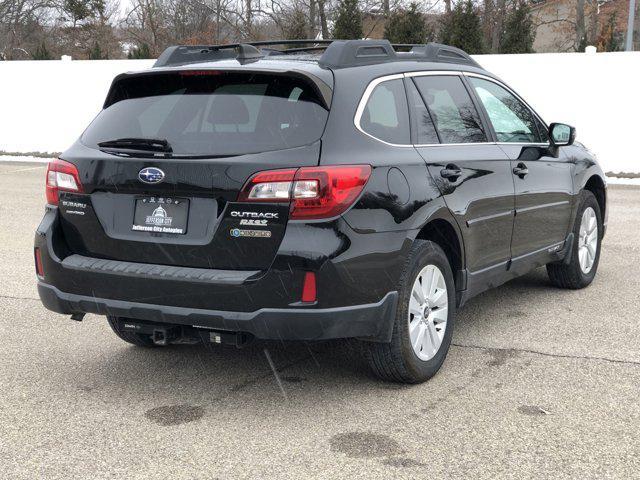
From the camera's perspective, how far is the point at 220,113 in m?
4.30

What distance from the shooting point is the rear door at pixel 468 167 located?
4855 mm

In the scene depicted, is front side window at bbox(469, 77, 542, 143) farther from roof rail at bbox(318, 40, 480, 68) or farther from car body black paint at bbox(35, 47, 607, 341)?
car body black paint at bbox(35, 47, 607, 341)

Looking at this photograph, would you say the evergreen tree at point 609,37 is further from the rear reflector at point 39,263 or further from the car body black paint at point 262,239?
the rear reflector at point 39,263

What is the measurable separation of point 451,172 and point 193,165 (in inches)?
59.1

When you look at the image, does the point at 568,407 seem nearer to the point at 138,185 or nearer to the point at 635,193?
the point at 138,185

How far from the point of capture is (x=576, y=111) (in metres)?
17.4

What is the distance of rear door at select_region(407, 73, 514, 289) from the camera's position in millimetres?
4855

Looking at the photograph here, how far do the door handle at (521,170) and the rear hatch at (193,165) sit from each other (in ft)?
6.17

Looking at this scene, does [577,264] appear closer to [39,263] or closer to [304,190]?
[304,190]

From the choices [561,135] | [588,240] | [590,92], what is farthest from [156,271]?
[590,92]

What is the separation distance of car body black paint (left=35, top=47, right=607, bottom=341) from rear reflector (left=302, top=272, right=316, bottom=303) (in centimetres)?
2

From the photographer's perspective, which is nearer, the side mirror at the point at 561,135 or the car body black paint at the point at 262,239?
the car body black paint at the point at 262,239

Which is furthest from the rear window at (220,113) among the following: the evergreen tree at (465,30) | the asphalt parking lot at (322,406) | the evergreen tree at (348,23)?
the evergreen tree at (348,23)

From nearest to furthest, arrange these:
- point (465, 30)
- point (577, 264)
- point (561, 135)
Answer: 1. point (561, 135)
2. point (577, 264)
3. point (465, 30)
